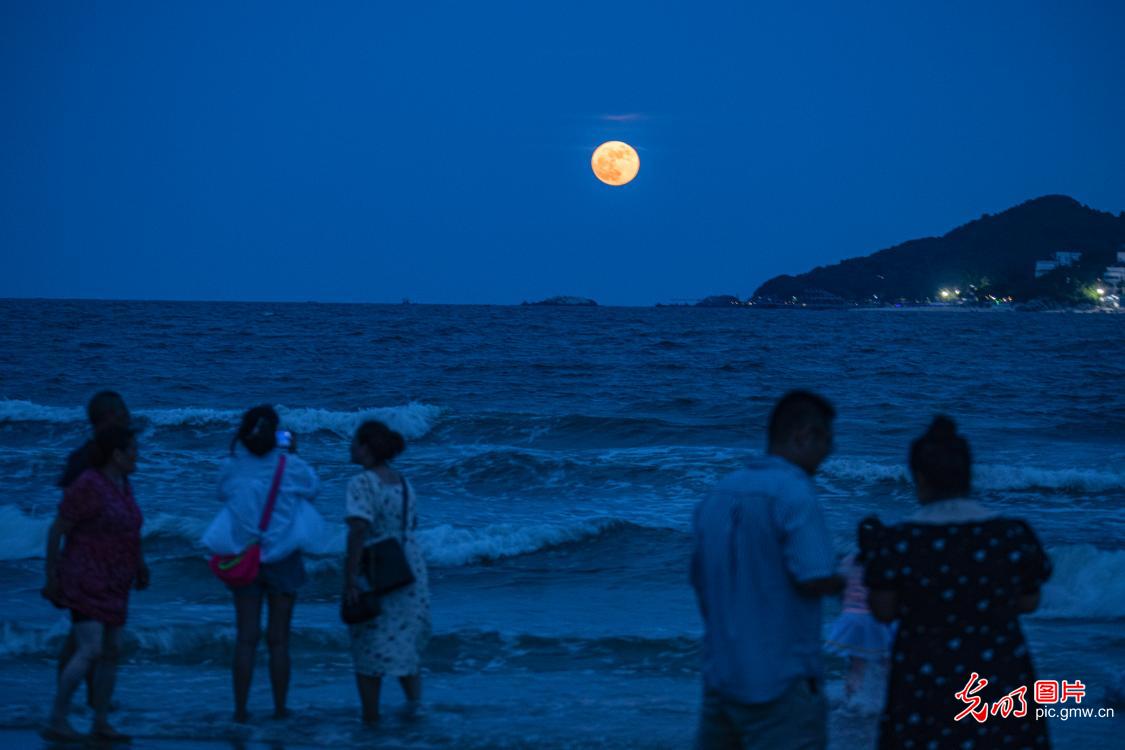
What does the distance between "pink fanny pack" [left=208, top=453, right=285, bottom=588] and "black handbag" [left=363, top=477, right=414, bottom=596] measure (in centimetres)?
52

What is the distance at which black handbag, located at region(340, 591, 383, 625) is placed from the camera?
5.72 meters

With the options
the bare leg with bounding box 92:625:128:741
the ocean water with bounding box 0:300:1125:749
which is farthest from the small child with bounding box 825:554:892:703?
the bare leg with bounding box 92:625:128:741

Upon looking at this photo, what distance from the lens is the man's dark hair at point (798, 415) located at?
346cm

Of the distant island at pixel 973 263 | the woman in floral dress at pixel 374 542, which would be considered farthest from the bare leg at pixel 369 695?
the distant island at pixel 973 263

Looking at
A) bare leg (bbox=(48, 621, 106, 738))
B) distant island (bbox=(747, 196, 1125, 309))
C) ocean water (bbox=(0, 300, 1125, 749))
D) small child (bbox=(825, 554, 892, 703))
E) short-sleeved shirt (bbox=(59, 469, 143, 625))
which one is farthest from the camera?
distant island (bbox=(747, 196, 1125, 309))

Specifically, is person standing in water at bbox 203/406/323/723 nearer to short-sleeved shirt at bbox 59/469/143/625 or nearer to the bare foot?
short-sleeved shirt at bbox 59/469/143/625

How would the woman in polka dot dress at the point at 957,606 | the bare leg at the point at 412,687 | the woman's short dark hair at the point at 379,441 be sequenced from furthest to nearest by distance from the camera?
the bare leg at the point at 412,687 → the woman's short dark hair at the point at 379,441 → the woman in polka dot dress at the point at 957,606

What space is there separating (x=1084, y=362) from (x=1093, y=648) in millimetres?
35610

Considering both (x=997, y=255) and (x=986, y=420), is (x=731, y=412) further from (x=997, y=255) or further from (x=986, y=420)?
(x=997, y=255)

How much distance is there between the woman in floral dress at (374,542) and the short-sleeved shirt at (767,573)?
2.64 meters

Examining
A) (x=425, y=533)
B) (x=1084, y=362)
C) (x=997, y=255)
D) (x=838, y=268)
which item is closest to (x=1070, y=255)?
(x=997, y=255)

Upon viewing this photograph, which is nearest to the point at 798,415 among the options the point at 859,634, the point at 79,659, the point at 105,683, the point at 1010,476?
the point at 859,634

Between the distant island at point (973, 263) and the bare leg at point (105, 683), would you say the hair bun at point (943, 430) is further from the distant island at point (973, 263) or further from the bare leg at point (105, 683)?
the distant island at point (973, 263)

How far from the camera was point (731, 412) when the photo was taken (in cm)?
2450
